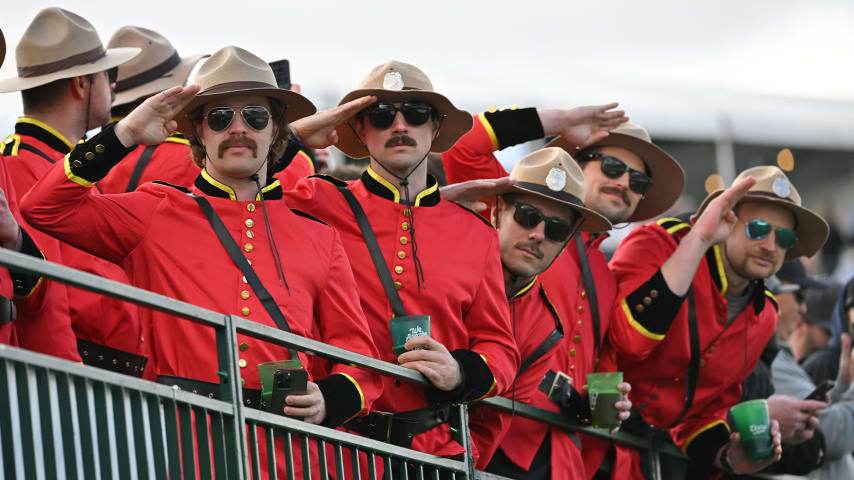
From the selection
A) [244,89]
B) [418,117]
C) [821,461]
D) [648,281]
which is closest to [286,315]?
[244,89]

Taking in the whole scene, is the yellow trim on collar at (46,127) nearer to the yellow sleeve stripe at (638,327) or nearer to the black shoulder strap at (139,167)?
the black shoulder strap at (139,167)

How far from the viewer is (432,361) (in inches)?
210

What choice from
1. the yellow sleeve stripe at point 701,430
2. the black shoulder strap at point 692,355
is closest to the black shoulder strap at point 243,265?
the black shoulder strap at point 692,355

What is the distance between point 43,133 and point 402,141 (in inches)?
58.2

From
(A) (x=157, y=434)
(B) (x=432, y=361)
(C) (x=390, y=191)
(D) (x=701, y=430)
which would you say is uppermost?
(C) (x=390, y=191)

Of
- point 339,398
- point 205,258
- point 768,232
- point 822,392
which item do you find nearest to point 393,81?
point 205,258

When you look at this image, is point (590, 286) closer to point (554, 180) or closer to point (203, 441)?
point (554, 180)

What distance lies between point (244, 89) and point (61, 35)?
1.23 m

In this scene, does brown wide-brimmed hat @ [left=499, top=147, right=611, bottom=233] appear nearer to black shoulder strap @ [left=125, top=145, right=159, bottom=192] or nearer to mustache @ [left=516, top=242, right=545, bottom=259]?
mustache @ [left=516, top=242, right=545, bottom=259]

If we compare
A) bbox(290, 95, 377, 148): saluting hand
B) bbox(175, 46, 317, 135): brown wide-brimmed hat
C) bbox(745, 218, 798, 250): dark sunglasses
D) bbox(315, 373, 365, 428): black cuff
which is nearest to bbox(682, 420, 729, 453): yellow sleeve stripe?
bbox(745, 218, 798, 250): dark sunglasses

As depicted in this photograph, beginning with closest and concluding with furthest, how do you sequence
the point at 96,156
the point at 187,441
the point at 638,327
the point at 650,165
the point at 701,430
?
the point at 187,441 → the point at 96,156 → the point at 638,327 → the point at 701,430 → the point at 650,165

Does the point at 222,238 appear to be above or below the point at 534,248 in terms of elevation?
above

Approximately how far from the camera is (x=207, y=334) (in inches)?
194

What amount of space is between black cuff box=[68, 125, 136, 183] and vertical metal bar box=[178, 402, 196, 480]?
0.94 meters
